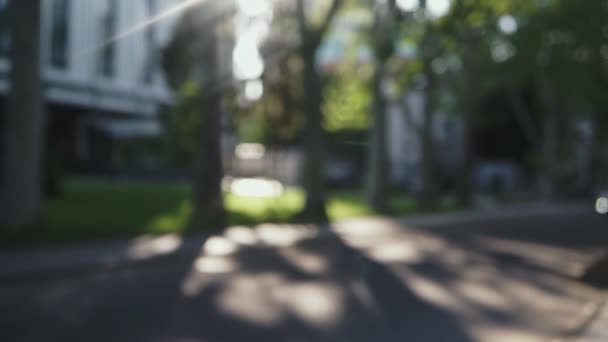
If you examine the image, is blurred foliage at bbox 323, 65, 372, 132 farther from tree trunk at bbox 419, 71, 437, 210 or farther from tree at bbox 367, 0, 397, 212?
tree trunk at bbox 419, 71, 437, 210

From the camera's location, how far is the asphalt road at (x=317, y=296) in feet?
22.2

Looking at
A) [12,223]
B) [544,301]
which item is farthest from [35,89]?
[544,301]

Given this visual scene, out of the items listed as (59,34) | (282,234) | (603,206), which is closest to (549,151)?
(59,34)

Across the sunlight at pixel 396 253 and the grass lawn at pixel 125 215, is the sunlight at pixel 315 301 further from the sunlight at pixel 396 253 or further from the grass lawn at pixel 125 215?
the grass lawn at pixel 125 215

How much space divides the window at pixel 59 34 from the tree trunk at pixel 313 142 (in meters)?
11.4

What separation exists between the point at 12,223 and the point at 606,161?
143 feet

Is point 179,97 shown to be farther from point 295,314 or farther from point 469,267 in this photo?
point 295,314

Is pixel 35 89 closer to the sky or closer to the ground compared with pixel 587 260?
closer to the sky

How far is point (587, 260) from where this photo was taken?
510 inches

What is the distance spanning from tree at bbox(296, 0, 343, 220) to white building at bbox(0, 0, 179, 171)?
18.2ft

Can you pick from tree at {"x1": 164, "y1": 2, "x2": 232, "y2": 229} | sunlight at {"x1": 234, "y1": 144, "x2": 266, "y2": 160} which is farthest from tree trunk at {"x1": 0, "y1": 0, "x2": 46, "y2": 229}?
sunlight at {"x1": 234, "y1": 144, "x2": 266, "y2": 160}

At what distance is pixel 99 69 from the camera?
31.2 m

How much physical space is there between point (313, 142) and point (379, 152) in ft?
16.5

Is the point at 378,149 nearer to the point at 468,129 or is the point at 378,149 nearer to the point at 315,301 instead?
the point at 468,129
